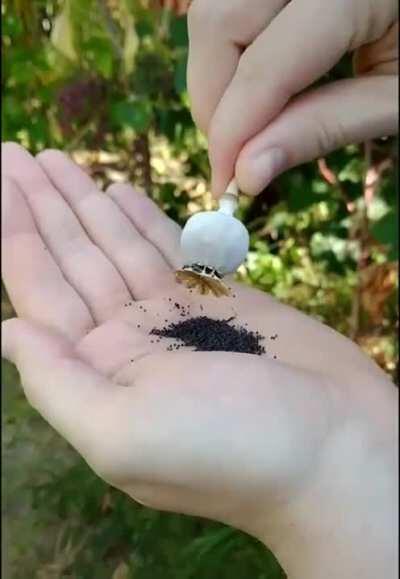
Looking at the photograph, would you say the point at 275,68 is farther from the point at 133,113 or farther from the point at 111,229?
the point at 133,113

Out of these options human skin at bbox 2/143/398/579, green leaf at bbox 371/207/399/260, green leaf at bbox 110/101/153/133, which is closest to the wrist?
human skin at bbox 2/143/398/579

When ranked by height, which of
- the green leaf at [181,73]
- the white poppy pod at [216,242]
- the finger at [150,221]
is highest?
the white poppy pod at [216,242]

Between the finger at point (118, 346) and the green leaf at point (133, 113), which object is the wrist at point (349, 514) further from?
the green leaf at point (133, 113)

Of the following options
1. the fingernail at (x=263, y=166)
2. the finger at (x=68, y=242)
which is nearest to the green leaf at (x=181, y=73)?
the finger at (x=68, y=242)

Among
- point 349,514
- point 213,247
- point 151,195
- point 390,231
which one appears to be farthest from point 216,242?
point 151,195

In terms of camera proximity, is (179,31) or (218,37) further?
(179,31)

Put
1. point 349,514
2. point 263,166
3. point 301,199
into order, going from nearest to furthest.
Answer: point 349,514, point 263,166, point 301,199

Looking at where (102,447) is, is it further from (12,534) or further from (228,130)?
(12,534)
